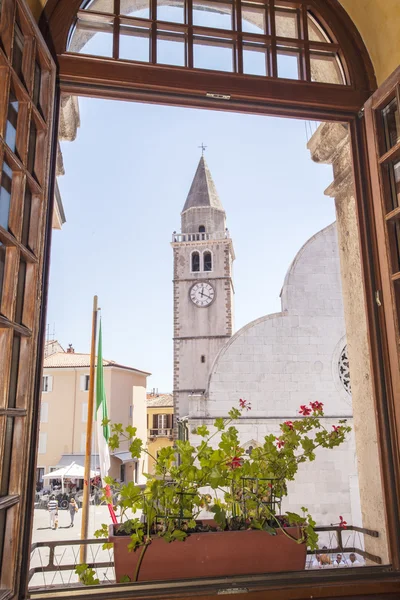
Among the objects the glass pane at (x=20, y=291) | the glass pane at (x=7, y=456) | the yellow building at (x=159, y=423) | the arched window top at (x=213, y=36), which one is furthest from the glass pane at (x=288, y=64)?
the yellow building at (x=159, y=423)

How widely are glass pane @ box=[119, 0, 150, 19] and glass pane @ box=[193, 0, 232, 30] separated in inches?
6.9

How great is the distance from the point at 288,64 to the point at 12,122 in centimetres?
Answer: 103

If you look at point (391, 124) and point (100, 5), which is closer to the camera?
point (391, 124)

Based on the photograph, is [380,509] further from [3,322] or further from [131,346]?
[131,346]

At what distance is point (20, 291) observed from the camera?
50.5 inches

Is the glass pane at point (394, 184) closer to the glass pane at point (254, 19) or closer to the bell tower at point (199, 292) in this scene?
the glass pane at point (254, 19)

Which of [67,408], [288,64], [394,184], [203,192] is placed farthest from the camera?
[203,192]

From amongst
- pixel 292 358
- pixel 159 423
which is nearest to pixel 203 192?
pixel 159 423

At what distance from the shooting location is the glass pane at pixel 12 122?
4.09 ft

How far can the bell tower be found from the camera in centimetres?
1988

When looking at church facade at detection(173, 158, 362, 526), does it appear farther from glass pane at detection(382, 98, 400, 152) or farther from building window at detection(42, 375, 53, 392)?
building window at detection(42, 375, 53, 392)

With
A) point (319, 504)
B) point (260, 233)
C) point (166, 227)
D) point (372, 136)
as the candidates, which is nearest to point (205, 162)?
point (166, 227)

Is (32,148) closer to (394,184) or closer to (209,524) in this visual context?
(394,184)

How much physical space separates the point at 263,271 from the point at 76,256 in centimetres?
733
